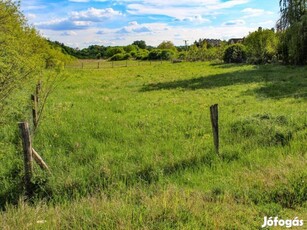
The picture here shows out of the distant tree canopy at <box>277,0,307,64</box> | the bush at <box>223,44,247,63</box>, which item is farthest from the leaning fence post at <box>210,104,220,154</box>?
the bush at <box>223,44,247,63</box>

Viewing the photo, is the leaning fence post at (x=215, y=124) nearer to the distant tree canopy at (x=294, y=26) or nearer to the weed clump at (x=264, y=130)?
the weed clump at (x=264, y=130)

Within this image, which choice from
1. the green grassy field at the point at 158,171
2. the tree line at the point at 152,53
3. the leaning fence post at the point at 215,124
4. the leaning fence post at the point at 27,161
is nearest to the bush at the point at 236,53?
the tree line at the point at 152,53

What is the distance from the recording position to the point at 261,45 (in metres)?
44.9

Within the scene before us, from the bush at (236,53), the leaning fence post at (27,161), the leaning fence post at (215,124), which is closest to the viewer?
the leaning fence post at (27,161)

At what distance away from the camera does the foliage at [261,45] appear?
136ft

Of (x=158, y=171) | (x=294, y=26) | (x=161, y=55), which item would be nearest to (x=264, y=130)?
(x=158, y=171)

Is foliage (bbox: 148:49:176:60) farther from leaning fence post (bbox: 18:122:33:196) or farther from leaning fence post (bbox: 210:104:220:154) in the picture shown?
leaning fence post (bbox: 18:122:33:196)

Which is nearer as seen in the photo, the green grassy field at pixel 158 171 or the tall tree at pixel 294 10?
the green grassy field at pixel 158 171

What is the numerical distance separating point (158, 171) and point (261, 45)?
42.9 metres

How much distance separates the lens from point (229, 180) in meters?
5.49

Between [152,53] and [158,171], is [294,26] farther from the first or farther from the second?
[152,53]

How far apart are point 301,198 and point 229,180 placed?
1214 millimetres

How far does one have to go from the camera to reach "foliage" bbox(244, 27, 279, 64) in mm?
41594

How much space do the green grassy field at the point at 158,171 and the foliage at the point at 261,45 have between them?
31013 millimetres
